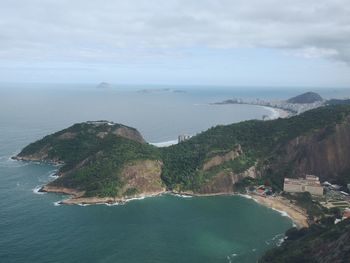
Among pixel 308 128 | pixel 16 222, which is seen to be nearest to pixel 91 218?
pixel 16 222

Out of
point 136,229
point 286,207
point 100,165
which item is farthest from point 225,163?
point 136,229

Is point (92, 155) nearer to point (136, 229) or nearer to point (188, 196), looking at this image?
point (188, 196)

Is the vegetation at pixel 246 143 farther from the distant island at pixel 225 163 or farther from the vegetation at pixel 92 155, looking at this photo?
the vegetation at pixel 92 155

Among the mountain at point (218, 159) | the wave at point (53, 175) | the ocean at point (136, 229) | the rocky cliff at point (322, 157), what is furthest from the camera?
the wave at point (53, 175)

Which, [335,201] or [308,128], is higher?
[308,128]

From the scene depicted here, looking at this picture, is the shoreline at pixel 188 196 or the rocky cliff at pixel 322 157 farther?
the rocky cliff at pixel 322 157

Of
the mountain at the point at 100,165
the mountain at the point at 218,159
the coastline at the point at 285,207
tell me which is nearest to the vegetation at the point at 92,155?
the mountain at the point at 100,165

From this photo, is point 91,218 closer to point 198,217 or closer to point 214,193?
point 198,217
